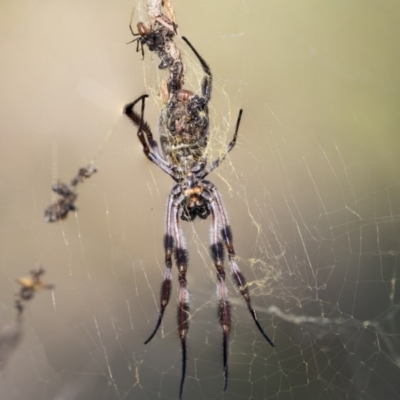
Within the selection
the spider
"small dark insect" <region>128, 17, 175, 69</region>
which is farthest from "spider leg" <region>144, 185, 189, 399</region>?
"small dark insect" <region>128, 17, 175, 69</region>

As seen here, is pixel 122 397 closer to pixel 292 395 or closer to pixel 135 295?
pixel 135 295

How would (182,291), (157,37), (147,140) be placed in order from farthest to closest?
(182,291)
(147,140)
(157,37)

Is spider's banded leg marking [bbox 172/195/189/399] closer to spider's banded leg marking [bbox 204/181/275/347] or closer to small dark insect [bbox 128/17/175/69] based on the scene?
spider's banded leg marking [bbox 204/181/275/347]

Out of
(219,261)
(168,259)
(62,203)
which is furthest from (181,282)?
(62,203)

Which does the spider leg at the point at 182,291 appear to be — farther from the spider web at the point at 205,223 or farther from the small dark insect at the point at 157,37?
the small dark insect at the point at 157,37

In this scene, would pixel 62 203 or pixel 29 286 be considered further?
pixel 62 203

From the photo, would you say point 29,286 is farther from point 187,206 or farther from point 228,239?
point 228,239

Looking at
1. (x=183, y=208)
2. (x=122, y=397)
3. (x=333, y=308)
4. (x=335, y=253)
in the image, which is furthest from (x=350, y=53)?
(x=122, y=397)
